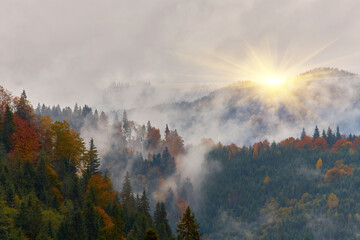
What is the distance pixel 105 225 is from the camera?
269ft

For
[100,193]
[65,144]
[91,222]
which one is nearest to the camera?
[91,222]

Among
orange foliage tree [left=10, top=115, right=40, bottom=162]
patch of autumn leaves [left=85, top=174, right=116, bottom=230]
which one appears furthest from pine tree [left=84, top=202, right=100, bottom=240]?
orange foliage tree [left=10, top=115, right=40, bottom=162]

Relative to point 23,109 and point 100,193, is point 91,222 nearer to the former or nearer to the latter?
point 100,193

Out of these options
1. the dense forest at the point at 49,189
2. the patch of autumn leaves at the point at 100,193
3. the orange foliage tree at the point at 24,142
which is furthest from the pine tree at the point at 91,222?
the orange foliage tree at the point at 24,142

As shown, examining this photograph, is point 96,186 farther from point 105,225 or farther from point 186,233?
point 186,233

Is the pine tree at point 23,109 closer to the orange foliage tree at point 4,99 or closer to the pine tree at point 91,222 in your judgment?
the orange foliage tree at point 4,99

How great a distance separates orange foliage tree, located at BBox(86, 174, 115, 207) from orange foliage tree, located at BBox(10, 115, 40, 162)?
13715mm

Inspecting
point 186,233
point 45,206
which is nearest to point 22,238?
point 45,206

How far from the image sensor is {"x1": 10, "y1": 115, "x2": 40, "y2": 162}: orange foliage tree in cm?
8919

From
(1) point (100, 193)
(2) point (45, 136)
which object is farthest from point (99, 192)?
(2) point (45, 136)

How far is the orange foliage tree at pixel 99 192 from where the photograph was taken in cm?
9144

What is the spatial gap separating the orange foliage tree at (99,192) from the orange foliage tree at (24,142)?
1372 cm

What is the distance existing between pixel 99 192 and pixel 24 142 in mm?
19630

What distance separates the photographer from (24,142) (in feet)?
299
